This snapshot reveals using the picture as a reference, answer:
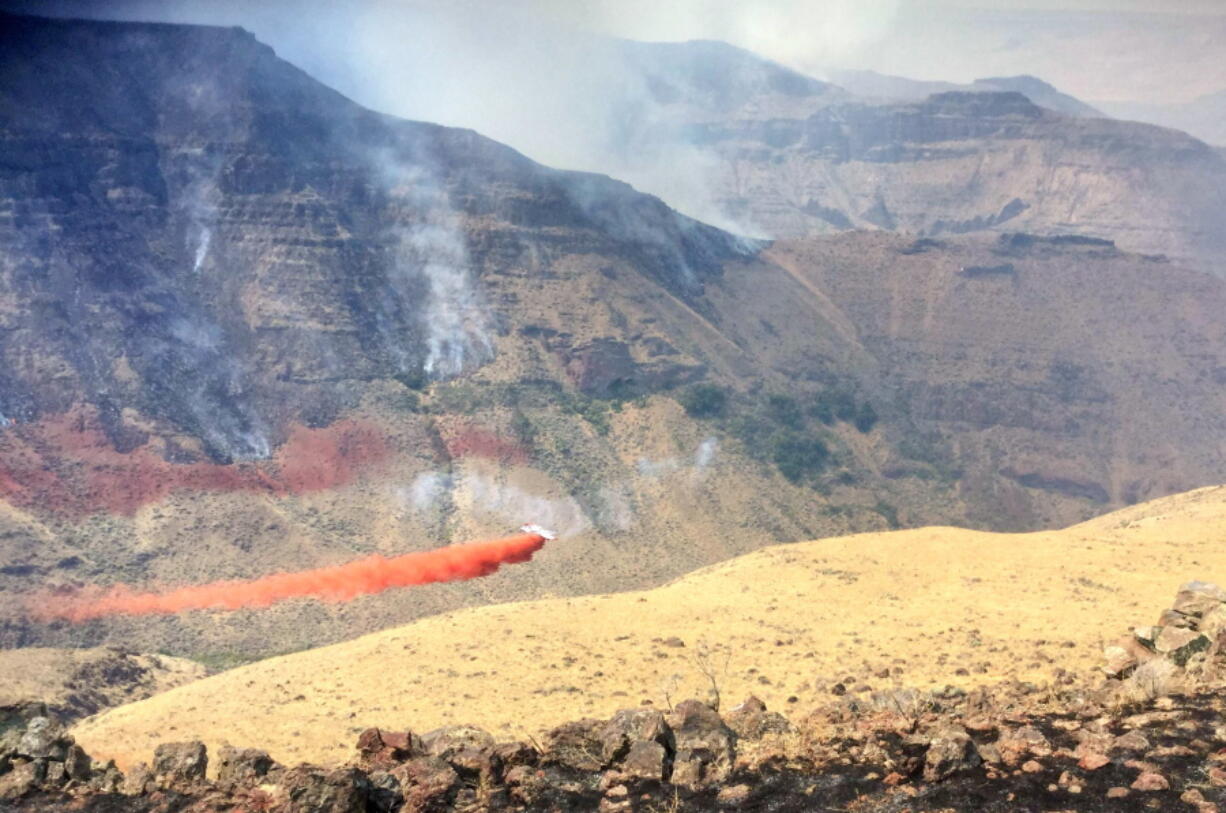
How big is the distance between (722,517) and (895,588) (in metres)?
63.6

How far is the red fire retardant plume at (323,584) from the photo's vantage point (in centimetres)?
8375

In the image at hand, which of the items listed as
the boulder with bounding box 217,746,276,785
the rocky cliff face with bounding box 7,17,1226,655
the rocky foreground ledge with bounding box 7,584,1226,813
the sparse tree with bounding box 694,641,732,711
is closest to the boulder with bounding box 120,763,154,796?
the rocky foreground ledge with bounding box 7,584,1226,813

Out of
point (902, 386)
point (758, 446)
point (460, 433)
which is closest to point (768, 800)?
point (460, 433)

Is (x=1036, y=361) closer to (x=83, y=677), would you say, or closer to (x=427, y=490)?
(x=427, y=490)

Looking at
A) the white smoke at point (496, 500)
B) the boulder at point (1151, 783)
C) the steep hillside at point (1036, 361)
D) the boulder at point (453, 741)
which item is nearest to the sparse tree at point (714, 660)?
the boulder at point (453, 741)

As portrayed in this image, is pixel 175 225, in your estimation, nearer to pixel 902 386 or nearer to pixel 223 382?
pixel 223 382

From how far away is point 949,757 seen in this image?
935 inches

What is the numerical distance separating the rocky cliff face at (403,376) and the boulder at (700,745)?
58430 millimetres

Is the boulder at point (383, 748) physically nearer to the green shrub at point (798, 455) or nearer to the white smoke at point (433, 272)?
the white smoke at point (433, 272)

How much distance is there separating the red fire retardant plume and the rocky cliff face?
182cm

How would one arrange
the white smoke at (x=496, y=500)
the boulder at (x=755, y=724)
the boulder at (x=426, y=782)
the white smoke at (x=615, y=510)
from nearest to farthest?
the boulder at (x=426, y=782) < the boulder at (x=755, y=724) < the white smoke at (x=496, y=500) < the white smoke at (x=615, y=510)

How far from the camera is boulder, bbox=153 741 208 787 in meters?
27.0

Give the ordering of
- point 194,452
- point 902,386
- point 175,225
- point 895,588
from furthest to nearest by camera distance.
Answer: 1. point 902,386
2. point 175,225
3. point 194,452
4. point 895,588

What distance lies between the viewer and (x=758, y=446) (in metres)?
125
